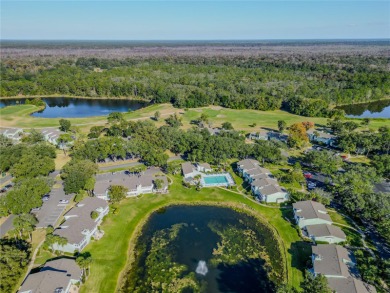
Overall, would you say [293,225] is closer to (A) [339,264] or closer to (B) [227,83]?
(A) [339,264]

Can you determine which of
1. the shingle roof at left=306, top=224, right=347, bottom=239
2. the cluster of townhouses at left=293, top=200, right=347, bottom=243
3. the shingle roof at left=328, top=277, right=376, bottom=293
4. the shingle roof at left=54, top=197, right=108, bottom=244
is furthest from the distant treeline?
the shingle roof at left=328, top=277, right=376, bottom=293

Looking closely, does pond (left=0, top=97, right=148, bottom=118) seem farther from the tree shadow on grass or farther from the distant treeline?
the tree shadow on grass

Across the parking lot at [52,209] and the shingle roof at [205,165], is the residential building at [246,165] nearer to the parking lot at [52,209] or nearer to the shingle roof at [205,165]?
the shingle roof at [205,165]

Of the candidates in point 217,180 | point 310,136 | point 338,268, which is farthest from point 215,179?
point 310,136

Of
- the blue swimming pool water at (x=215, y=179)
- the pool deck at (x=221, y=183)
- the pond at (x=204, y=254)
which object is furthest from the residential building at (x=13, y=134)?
the blue swimming pool water at (x=215, y=179)

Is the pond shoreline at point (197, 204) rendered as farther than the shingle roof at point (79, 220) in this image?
No

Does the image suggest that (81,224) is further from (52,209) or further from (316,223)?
(316,223)
